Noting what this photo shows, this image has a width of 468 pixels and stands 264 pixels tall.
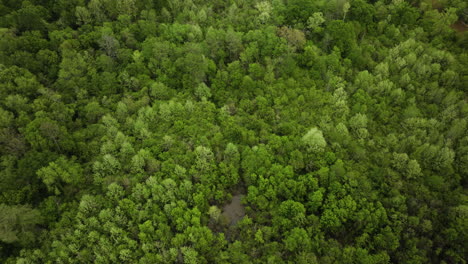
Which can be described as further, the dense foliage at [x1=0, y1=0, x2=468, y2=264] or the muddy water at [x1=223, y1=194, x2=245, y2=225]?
the muddy water at [x1=223, y1=194, x2=245, y2=225]

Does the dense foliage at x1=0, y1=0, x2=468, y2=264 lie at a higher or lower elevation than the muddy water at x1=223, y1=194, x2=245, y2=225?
higher

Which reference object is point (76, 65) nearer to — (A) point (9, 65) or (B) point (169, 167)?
(A) point (9, 65)

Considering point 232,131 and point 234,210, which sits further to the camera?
point 232,131

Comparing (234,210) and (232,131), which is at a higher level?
(232,131)

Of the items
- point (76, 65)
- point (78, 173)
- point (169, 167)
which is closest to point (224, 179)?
point (169, 167)
